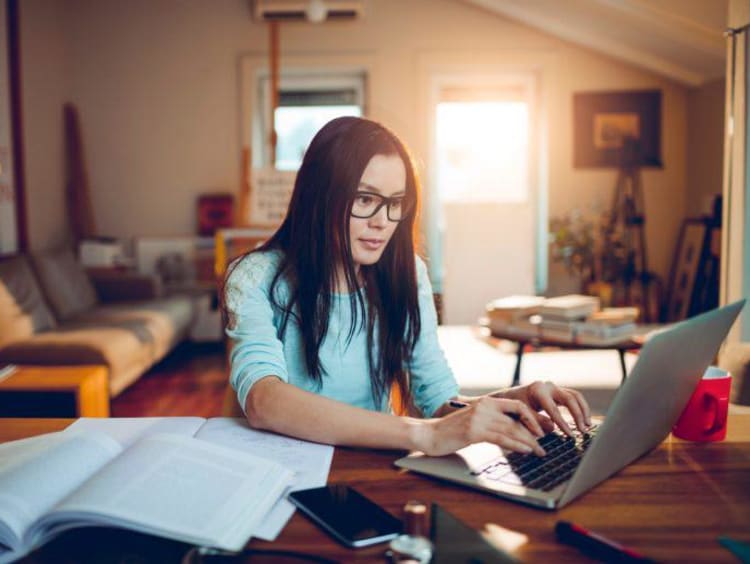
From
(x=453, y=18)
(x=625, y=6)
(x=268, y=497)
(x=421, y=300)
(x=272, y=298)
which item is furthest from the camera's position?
(x=453, y=18)

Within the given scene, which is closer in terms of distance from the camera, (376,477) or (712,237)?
(376,477)

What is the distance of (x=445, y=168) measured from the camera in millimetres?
5566

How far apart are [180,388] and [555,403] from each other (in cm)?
337

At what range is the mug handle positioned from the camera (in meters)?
1.00

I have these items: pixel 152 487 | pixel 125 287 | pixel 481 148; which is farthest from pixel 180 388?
pixel 152 487

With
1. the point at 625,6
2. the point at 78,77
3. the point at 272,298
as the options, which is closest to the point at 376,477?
the point at 272,298

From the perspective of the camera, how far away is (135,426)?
1078 mm

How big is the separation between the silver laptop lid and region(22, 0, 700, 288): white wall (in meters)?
4.59

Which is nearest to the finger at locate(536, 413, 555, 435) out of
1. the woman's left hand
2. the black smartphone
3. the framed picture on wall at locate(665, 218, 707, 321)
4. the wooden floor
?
the woman's left hand

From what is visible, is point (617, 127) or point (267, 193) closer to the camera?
point (267, 193)

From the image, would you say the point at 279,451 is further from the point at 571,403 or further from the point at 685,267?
the point at 685,267

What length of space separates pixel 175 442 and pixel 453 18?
5103 millimetres

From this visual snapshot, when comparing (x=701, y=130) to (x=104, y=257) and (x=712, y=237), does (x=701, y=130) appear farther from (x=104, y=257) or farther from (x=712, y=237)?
(x=104, y=257)

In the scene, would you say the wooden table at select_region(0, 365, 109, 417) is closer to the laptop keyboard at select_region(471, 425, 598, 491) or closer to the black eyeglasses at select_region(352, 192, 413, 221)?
the black eyeglasses at select_region(352, 192, 413, 221)
